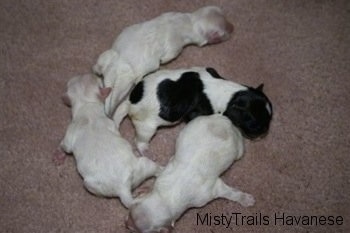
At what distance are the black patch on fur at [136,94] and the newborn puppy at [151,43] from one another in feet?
0.18

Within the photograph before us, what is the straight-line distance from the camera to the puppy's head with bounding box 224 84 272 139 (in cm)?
223

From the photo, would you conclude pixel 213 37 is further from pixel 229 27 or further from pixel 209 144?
pixel 209 144

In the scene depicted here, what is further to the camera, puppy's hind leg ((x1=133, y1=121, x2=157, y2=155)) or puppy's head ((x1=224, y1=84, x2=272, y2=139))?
puppy's hind leg ((x1=133, y1=121, x2=157, y2=155))

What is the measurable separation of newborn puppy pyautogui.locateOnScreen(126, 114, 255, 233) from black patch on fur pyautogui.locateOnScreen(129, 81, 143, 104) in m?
0.29

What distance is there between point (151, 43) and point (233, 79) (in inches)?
20.3

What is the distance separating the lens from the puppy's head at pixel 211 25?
261 cm

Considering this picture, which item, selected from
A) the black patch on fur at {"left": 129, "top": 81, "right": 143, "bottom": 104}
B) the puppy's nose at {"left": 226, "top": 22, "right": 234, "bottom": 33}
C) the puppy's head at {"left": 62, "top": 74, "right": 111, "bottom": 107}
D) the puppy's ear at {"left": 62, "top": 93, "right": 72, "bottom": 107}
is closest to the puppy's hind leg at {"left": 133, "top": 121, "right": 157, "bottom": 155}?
the black patch on fur at {"left": 129, "top": 81, "right": 143, "bottom": 104}

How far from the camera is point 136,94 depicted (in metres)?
2.31

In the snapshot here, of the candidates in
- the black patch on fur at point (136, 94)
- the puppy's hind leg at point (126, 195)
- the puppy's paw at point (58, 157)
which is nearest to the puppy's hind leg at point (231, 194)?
the puppy's hind leg at point (126, 195)

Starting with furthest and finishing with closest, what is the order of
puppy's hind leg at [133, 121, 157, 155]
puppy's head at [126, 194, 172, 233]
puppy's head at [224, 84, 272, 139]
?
1. puppy's hind leg at [133, 121, 157, 155]
2. puppy's head at [224, 84, 272, 139]
3. puppy's head at [126, 194, 172, 233]

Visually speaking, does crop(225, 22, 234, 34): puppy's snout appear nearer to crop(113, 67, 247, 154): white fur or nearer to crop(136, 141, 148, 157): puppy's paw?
crop(113, 67, 247, 154): white fur

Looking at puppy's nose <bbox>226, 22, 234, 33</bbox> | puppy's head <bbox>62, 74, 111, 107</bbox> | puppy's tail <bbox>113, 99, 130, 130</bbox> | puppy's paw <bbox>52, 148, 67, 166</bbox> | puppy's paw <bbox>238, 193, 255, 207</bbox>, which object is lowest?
puppy's paw <bbox>238, 193, 255, 207</bbox>

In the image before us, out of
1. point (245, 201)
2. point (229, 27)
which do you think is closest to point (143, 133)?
point (245, 201)

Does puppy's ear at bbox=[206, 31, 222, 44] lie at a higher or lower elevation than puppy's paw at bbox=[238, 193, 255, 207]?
higher
